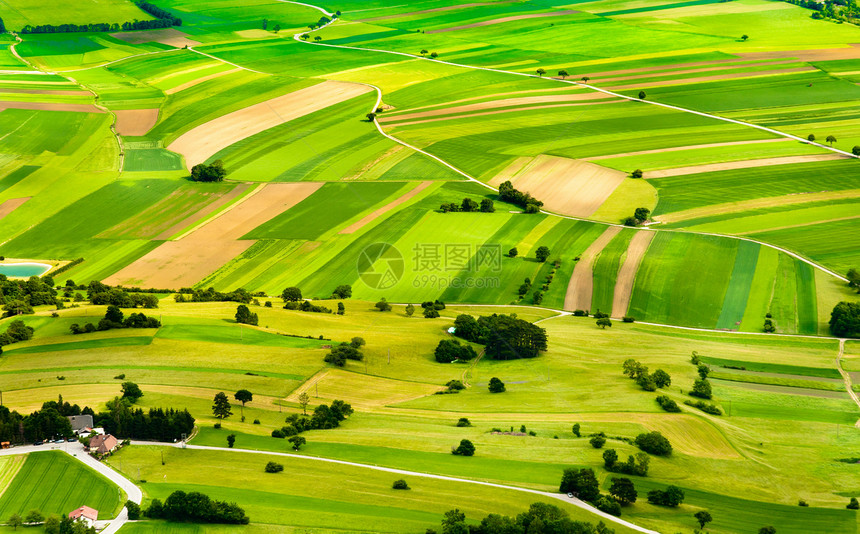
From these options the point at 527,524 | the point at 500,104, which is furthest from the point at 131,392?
the point at 500,104

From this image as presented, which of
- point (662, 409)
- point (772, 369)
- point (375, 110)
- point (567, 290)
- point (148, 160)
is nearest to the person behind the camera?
point (662, 409)

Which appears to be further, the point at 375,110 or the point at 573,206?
the point at 375,110

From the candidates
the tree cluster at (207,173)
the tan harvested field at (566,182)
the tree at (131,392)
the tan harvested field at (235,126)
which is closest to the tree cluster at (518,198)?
the tan harvested field at (566,182)

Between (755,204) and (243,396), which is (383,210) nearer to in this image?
(755,204)

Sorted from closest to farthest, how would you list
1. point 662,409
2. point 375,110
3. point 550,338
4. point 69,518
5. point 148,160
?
1. point 69,518
2. point 662,409
3. point 550,338
4. point 148,160
5. point 375,110

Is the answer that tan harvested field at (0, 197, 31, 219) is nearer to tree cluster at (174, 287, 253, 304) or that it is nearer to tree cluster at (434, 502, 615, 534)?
tree cluster at (174, 287, 253, 304)

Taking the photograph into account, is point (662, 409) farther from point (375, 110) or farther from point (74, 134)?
point (74, 134)

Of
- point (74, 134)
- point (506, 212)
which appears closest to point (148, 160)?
point (74, 134)
